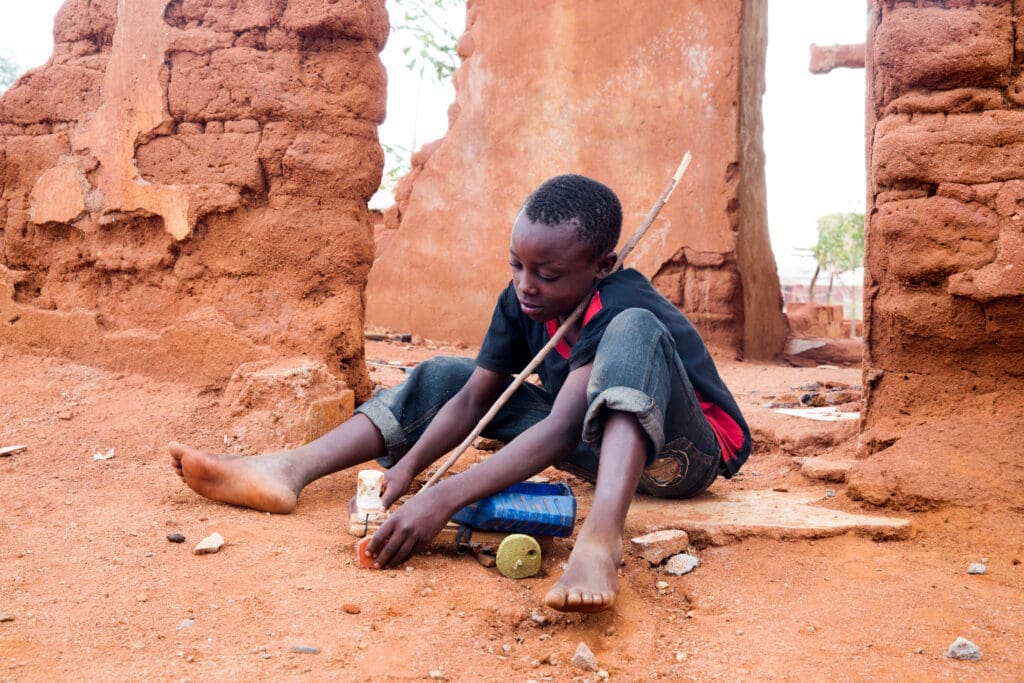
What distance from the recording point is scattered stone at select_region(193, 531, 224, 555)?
2066 millimetres

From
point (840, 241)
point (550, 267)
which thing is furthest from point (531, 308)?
point (840, 241)

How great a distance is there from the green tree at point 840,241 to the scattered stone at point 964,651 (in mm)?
12084

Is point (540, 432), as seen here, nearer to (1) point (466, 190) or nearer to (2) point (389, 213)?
(1) point (466, 190)

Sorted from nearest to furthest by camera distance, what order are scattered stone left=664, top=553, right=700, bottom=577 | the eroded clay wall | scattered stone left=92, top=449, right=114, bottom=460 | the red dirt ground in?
the red dirt ground
scattered stone left=664, top=553, right=700, bottom=577
scattered stone left=92, top=449, right=114, bottom=460
the eroded clay wall

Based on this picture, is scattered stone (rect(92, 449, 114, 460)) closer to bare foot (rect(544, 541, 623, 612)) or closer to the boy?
the boy

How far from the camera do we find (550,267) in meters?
2.27

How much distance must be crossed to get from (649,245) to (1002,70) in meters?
4.43

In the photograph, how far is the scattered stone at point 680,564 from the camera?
2152 mm

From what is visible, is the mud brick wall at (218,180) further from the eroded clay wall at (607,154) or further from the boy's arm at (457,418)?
the eroded clay wall at (607,154)

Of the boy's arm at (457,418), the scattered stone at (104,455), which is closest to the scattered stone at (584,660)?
the boy's arm at (457,418)

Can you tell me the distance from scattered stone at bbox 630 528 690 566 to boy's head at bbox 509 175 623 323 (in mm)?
583

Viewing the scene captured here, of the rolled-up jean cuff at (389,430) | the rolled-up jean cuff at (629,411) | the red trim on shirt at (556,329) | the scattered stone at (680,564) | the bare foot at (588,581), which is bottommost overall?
the scattered stone at (680,564)

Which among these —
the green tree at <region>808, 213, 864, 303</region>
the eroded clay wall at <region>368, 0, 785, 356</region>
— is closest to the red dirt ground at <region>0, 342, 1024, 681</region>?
the eroded clay wall at <region>368, 0, 785, 356</region>

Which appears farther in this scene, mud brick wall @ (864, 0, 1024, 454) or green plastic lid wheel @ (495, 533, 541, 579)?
mud brick wall @ (864, 0, 1024, 454)
